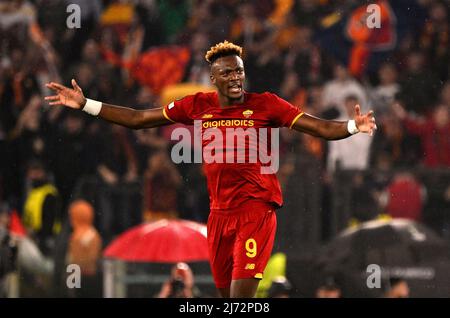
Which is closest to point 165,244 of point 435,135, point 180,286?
point 180,286

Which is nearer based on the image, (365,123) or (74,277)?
(365,123)

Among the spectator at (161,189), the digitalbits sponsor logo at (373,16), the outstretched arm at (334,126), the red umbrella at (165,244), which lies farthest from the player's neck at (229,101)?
the digitalbits sponsor logo at (373,16)

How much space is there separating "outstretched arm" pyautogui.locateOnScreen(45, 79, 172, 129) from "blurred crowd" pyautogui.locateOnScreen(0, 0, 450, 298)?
160 inches

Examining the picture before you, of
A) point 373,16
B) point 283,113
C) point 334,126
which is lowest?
point 334,126

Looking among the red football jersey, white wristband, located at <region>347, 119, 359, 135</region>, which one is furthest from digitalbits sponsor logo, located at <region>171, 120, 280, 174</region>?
white wristband, located at <region>347, 119, 359, 135</region>

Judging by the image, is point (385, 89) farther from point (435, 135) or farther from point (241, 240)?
point (241, 240)

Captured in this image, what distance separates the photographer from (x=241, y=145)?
870 cm

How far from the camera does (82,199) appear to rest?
524 inches

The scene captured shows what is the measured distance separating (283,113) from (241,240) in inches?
35.8

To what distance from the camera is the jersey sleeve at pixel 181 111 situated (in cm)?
888

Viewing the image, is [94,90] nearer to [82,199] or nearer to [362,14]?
[82,199]

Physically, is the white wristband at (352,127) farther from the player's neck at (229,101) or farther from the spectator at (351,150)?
the spectator at (351,150)

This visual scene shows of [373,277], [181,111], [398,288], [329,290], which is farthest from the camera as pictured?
[373,277]

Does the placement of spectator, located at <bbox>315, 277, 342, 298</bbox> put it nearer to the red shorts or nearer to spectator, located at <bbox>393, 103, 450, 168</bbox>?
spectator, located at <bbox>393, 103, 450, 168</bbox>
